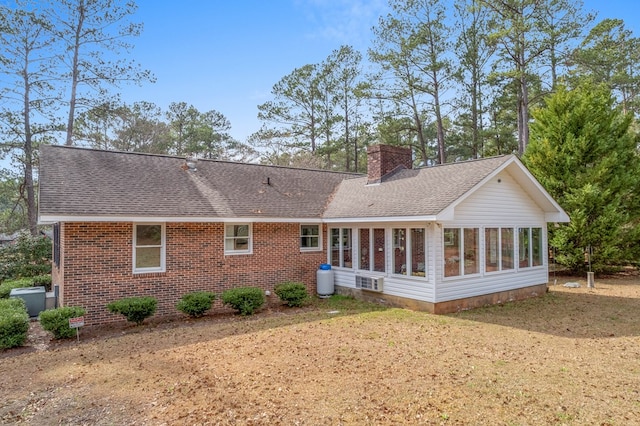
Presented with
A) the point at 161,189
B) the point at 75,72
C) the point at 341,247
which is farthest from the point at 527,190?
the point at 75,72

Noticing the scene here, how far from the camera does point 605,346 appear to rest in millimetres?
7070

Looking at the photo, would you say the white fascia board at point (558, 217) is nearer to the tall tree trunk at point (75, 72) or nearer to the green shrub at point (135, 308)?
the green shrub at point (135, 308)

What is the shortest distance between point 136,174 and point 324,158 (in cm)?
2139

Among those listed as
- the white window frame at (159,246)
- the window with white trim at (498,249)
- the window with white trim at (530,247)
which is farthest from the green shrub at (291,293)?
the window with white trim at (530,247)

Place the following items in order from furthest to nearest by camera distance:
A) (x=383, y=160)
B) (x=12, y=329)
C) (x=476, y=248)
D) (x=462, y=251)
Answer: (x=383, y=160), (x=476, y=248), (x=462, y=251), (x=12, y=329)

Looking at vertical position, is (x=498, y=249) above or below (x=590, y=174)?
below

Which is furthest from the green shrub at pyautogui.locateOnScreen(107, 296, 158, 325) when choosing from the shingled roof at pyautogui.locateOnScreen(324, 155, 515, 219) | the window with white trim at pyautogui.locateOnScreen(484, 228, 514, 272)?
the window with white trim at pyautogui.locateOnScreen(484, 228, 514, 272)

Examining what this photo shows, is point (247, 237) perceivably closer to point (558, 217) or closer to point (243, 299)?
point (243, 299)

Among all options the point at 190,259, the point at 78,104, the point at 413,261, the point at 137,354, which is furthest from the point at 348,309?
the point at 78,104

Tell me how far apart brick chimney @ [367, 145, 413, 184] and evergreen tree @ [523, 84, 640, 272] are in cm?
702

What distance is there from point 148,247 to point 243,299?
2.83m

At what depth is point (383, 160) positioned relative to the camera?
13.8 meters

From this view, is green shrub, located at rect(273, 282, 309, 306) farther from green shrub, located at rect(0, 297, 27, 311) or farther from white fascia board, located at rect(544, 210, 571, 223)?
white fascia board, located at rect(544, 210, 571, 223)

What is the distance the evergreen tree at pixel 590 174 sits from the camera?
15.1 m
